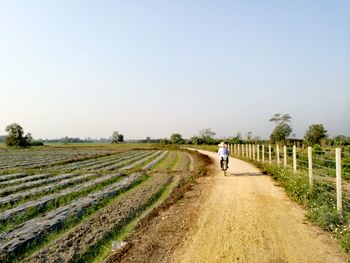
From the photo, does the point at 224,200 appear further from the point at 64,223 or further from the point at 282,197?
the point at 64,223

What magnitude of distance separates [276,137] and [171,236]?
6446cm

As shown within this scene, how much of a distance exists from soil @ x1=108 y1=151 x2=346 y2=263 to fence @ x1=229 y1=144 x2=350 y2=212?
154cm

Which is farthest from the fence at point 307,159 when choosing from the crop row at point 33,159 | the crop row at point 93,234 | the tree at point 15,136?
the tree at point 15,136

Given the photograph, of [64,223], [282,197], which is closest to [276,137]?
[282,197]

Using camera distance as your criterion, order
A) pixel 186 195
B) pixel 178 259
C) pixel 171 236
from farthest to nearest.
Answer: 1. pixel 186 195
2. pixel 171 236
3. pixel 178 259

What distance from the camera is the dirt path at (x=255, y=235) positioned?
6859 millimetres

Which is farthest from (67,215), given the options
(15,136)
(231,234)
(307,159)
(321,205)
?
(15,136)

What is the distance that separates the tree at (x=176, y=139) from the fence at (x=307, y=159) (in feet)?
183

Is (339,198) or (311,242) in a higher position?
(339,198)

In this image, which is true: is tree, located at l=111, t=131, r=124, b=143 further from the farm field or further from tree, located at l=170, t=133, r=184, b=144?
the farm field

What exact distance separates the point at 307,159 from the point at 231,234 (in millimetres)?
17717

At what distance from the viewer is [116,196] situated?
14.3 metres

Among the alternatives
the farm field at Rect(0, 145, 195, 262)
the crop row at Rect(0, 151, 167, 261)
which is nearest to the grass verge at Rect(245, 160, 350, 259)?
the farm field at Rect(0, 145, 195, 262)

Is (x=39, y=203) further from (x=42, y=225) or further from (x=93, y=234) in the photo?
(x=93, y=234)
